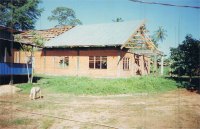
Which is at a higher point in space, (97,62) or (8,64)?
(97,62)

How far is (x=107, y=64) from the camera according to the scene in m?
26.6

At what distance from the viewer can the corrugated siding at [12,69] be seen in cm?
1933

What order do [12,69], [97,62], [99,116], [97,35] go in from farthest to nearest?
1. [97,35]
2. [97,62]
3. [12,69]
4. [99,116]

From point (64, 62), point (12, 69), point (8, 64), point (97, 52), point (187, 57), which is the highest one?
point (97, 52)

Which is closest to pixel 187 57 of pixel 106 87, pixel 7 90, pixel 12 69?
pixel 106 87

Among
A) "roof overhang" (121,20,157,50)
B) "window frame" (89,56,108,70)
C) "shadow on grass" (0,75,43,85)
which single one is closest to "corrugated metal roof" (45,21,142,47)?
"roof overhang" (121,20,157,50)

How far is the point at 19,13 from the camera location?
176 ft

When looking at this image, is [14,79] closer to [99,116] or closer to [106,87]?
[106,87]

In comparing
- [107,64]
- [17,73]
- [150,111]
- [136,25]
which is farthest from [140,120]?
[136,25]

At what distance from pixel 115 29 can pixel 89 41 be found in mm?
4231

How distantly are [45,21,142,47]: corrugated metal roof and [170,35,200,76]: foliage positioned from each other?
5.29 meters

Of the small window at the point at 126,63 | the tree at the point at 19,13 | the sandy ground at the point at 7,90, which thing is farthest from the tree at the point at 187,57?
the tree at the point at 19,13

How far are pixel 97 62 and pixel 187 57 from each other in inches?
361

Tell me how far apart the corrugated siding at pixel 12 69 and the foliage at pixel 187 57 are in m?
14.3
